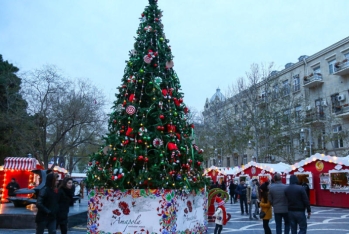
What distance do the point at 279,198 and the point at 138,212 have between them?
3092 millimetres

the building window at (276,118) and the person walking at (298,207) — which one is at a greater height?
the building window at (276,118)

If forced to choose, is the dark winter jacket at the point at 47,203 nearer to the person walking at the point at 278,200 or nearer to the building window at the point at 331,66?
the person walking at the point at 278,200

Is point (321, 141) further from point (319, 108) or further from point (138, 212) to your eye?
point (138, 212)

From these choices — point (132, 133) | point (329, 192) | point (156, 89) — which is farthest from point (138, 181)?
point (329, 192)

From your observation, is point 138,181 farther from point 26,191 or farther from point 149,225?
point 26,191

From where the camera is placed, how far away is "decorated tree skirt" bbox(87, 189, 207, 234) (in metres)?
7.16

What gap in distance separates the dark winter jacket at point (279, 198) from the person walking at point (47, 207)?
15.1ft

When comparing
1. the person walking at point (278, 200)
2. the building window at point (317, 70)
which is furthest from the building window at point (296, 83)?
the person walking at point (278, 200)

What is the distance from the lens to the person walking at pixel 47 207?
249 inches

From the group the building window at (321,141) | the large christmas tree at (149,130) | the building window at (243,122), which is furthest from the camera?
the building window at (243,122)

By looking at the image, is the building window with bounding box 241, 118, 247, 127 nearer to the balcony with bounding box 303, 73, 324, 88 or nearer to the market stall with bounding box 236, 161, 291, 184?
the market stall with bounding box 236, 161, 291, 184

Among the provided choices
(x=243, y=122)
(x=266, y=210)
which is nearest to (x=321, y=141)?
(x=243, y=122)

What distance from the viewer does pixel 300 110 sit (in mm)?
32500

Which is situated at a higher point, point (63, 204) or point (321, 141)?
point (321, 141)
